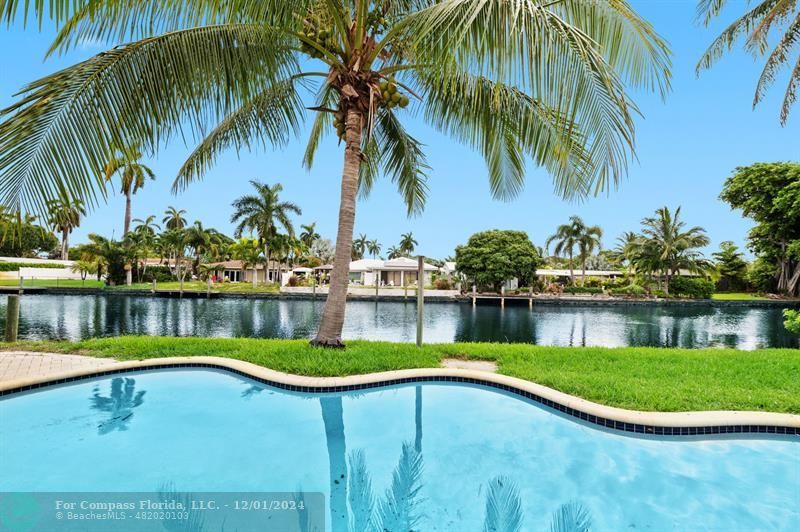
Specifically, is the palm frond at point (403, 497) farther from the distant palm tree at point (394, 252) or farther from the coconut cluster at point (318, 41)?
the distant palm tree at point (394, 252)

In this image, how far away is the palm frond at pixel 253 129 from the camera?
6.42 meters

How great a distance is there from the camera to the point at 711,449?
389 centimetres

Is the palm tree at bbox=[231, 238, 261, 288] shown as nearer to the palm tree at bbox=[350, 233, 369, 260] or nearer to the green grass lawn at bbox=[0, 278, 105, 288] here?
the green grass lawn at bbox=[0, 278, 105, 288]

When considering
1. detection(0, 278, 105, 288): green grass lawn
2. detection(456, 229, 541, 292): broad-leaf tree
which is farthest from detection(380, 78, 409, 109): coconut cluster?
detection(0, 278, 105, 288): green grass lawn

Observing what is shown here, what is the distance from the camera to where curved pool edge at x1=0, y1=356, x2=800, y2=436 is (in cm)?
414

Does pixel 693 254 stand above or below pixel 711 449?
above

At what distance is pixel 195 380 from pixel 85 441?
1893 mm

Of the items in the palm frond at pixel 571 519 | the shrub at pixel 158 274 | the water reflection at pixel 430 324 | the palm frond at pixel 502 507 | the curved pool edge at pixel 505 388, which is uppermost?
the shrub at pixel 158 274

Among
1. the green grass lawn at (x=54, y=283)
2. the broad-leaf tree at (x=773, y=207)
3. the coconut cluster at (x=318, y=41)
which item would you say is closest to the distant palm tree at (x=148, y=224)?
the green grass lawn at (x=54, y=283)

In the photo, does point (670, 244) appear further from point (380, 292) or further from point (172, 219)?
point (172, 219)

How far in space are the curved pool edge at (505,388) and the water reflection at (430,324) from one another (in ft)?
28.9

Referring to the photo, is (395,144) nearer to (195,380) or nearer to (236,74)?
(236,74)

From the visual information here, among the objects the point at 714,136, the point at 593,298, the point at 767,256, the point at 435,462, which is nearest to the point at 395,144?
the point at 435,462

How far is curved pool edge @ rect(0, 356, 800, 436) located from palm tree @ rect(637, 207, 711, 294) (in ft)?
115
